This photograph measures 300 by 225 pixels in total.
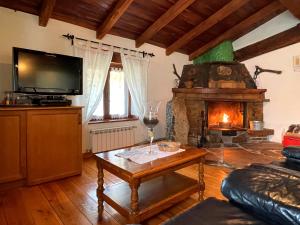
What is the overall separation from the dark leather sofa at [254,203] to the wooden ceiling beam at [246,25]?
3.58 metres

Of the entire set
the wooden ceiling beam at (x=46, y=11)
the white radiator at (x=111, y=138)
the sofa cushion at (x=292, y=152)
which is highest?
the wooden ceiling beam at (x=46, y=11)

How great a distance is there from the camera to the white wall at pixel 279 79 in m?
4.35

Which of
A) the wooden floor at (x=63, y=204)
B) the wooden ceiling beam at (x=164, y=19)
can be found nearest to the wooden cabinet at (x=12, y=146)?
the wooden floor at (x=63, y=204)

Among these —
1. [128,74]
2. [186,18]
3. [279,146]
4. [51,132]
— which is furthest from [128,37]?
[279,146]

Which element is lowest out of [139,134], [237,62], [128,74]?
[139,134]

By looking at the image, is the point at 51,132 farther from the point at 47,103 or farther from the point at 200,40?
the point at 200,40

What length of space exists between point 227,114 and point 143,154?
325cm

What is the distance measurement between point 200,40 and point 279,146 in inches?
108

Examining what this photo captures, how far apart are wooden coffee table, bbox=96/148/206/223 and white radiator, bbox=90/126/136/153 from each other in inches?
66.2

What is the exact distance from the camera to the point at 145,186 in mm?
2164

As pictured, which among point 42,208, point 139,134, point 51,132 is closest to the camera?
point 42,208

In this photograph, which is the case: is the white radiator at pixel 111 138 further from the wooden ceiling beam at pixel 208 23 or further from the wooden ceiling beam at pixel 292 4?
→ the wooden ceiling beam at pixel 292 4

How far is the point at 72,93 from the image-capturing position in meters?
3.01

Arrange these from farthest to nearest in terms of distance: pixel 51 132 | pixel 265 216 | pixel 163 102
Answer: pixel 163 102
pixel 51 132
pixel 265 216
